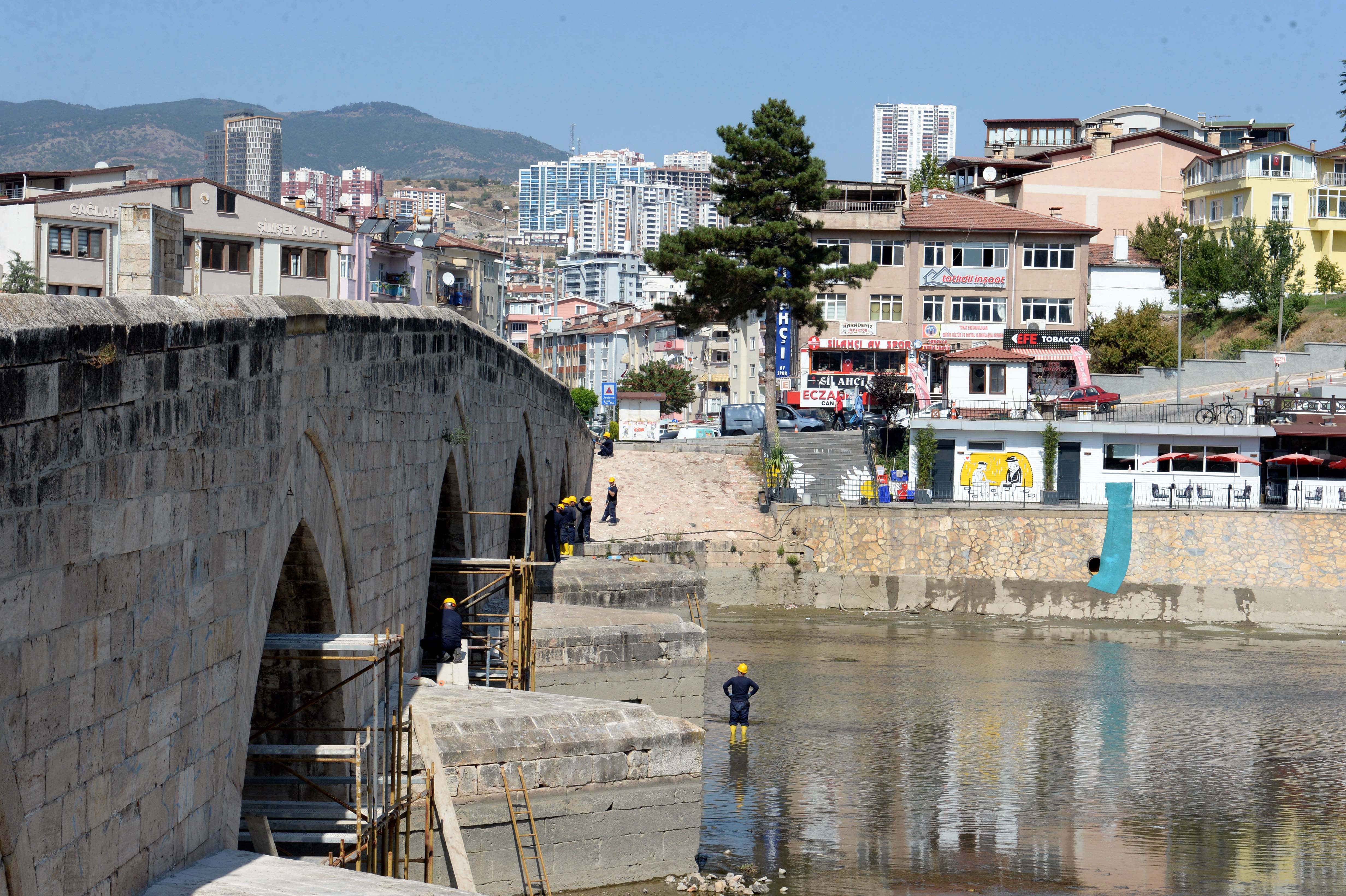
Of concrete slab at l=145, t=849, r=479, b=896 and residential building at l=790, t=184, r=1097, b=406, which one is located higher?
residential building at l=790, t=184, r=1097, b=406

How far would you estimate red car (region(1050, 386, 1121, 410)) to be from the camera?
141 ft

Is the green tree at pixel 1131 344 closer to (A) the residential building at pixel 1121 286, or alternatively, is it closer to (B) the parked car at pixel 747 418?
(A) the residential building at pixel 1121 286

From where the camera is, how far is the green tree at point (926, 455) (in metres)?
38.3

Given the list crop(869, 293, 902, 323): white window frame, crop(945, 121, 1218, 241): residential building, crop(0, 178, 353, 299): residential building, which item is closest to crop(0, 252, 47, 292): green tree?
crop(0, 178, 353, 299): residential building

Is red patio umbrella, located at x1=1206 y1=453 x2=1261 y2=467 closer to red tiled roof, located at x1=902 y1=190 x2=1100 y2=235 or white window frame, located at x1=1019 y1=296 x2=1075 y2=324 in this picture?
white window frame, located at x1=1019 y1=296 x2=1075 y2=324

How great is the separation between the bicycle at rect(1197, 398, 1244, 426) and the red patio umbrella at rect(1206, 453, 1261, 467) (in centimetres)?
94

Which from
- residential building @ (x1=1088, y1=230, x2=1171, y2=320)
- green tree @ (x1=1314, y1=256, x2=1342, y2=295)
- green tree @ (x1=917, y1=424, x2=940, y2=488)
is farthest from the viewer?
green tree @ (x1=1314, y1=256, x2=1342, y2=295)

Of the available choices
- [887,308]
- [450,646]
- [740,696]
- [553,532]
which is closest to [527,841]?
[450,646]

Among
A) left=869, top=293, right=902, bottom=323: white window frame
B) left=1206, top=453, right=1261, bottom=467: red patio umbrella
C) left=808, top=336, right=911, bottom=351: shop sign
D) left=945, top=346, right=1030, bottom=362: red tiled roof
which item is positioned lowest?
left=1206, top=453, right=1261, bottom=467: red patio umbrella

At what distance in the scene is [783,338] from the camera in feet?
148

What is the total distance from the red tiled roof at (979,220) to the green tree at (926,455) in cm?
1926

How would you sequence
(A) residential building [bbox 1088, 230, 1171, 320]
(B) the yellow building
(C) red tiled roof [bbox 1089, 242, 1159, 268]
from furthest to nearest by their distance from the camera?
(B) the yellow building → (C) red tiled roof [bbox 1089, 242, 1159, 268] → (A) residential building [bbox 1088, 230, 1171, 320]

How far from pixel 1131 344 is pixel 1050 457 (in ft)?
70.0

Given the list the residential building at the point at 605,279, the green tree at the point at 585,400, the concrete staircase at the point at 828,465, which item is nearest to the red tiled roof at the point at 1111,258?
the concrete staircase at the point at 828,465
